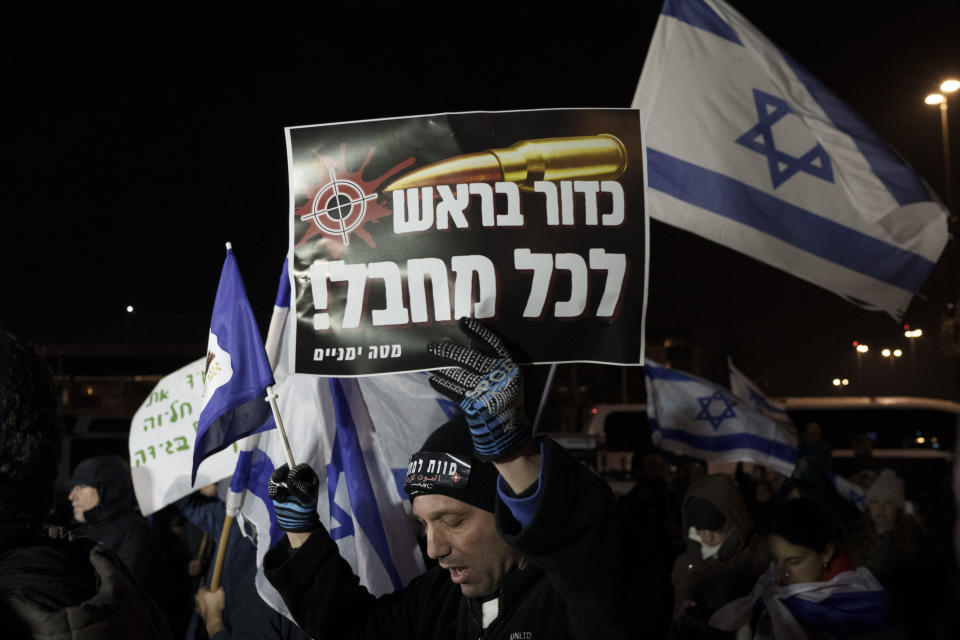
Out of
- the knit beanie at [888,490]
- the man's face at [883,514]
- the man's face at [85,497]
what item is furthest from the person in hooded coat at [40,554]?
the knit beanie at [888,490]

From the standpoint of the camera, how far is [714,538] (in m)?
6.14

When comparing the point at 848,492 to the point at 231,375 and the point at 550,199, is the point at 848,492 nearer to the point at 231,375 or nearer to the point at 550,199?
the point at 550,199

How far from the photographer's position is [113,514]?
6648 mm

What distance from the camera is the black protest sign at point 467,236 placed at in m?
3.79

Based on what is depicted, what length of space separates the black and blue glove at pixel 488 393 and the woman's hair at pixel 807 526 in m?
2.65

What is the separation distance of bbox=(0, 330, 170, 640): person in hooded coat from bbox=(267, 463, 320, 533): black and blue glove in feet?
4.13

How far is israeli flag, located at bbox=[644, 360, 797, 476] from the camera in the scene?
10305mm

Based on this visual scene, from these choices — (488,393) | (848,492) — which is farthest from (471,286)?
(848,492)

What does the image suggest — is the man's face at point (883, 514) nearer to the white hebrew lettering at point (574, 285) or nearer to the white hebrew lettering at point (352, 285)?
the white hebrew lettering at point (574, 285)

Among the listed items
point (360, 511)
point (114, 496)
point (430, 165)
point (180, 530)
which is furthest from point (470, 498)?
point (180, 530)

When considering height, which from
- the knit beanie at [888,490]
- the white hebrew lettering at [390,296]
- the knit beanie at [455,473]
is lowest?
the knit beanie at [888,490]

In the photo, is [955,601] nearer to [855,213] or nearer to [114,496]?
[855,213]

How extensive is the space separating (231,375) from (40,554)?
2.48 metres

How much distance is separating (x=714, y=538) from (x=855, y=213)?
2.27 m
